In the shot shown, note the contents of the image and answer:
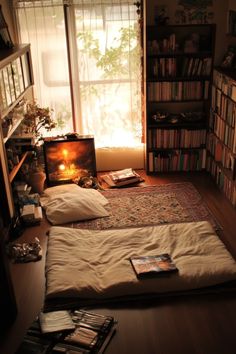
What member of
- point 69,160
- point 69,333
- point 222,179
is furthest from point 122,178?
point 69,333

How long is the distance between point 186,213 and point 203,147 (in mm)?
1220

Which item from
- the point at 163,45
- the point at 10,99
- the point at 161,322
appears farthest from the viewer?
the point at 163,45

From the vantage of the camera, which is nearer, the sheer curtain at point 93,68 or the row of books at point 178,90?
the sheer curtain at point 93,68

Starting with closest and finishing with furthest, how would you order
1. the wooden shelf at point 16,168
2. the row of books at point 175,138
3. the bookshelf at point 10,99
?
the bookshelf at point 10,99 → the wooden shelf at point 16,168 → the row of books at point 175,138

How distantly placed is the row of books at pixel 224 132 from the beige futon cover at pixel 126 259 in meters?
0.98

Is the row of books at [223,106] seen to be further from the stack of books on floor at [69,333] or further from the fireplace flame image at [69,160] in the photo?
the stack of books on floor at [69,333]

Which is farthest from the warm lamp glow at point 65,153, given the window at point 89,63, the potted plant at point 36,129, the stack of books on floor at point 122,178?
the stack of books on floor at point 122,178

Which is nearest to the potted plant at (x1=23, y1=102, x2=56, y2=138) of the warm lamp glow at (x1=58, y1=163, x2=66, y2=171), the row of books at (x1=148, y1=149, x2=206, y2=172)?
the warm lamp glow at (x1=58, y1=163, x2=66, y2=171)

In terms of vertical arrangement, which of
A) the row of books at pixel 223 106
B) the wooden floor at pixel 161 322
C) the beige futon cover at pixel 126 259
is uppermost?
the row of books at pixel 223 106

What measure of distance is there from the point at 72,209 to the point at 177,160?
162 cm

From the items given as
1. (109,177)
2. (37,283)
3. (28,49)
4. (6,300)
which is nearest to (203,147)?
(109,177)

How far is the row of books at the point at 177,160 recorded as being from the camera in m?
4.78

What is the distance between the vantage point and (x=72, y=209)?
3.78 m

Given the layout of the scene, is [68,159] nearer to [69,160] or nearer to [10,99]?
[69,160]
